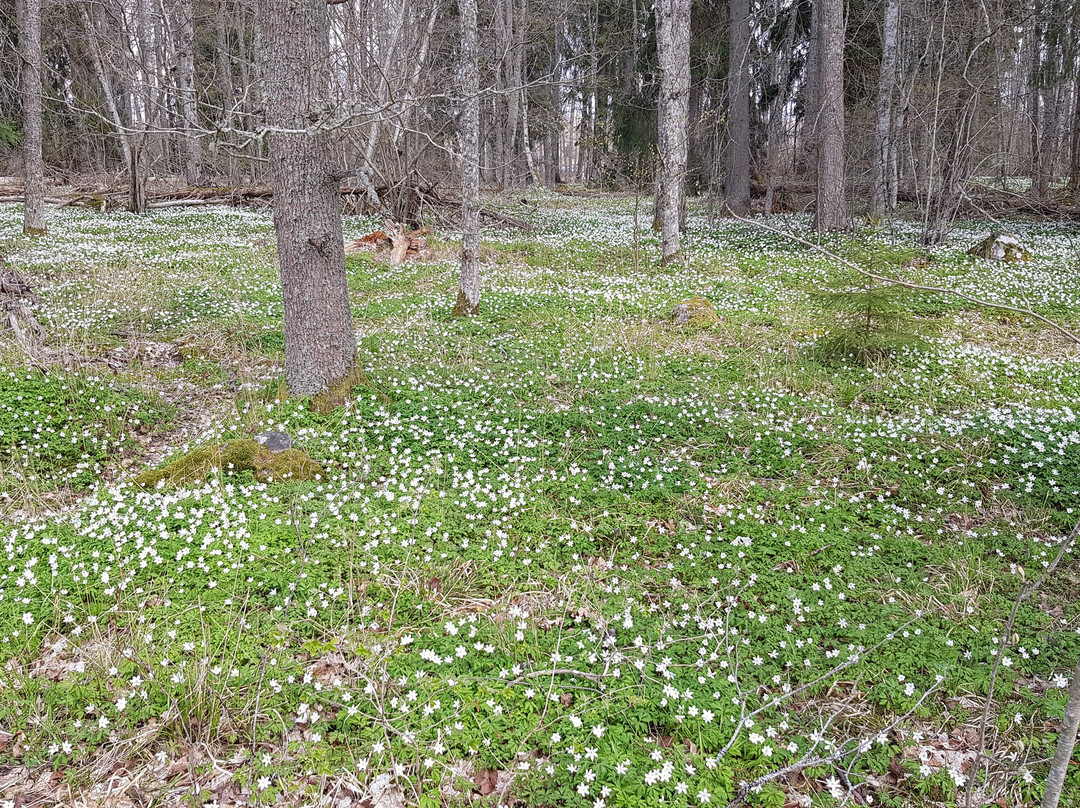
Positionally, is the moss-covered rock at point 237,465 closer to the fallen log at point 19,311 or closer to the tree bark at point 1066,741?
the fallen log at point 19,311

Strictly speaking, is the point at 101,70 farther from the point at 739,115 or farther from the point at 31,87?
the point at 739,115

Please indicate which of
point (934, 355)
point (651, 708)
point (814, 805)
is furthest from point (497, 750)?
point (934, 355)

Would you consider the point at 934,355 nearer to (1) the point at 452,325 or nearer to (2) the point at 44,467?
(1) the point at 452,325

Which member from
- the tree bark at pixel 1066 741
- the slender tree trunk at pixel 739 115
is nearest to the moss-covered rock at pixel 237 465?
the tree bark at pixel 1066 741

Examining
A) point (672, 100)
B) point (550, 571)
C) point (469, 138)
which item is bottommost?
point (550, 571)

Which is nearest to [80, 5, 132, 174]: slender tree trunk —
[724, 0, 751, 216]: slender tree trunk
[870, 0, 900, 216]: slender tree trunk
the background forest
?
the background forest

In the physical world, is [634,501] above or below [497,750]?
above

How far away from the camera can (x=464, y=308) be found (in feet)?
34.1

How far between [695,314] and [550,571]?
6520 millimetres

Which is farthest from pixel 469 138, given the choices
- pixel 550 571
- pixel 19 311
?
pixel 550 571

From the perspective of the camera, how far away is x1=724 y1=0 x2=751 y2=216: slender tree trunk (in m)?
19.7

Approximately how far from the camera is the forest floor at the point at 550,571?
3.34 m

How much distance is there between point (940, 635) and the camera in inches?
161

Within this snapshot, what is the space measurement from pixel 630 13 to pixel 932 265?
26975 mm
